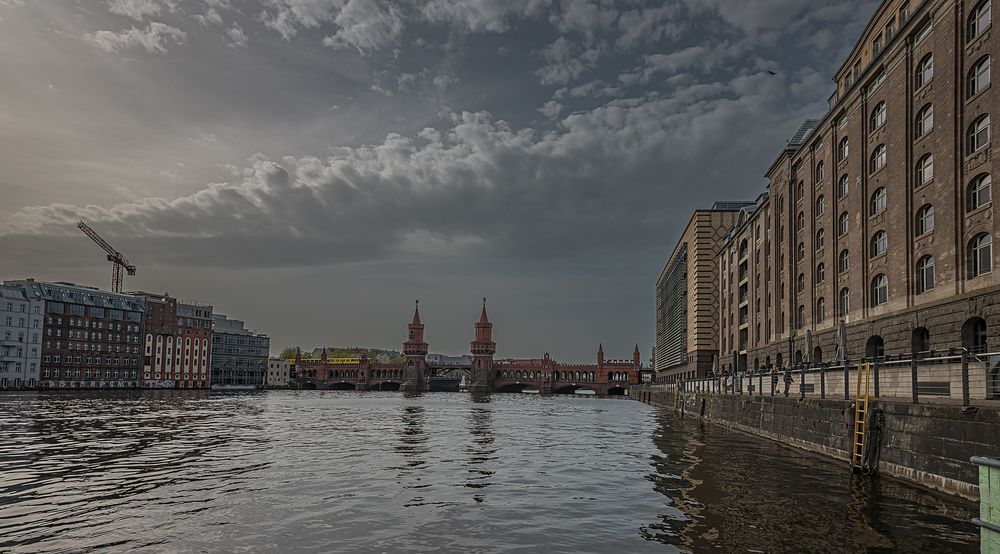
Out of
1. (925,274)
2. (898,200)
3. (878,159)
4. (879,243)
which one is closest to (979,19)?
(898,200)

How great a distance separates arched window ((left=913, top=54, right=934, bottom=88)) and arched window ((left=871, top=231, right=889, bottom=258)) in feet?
25.5

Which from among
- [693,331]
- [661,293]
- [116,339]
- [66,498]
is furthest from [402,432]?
[116,339]

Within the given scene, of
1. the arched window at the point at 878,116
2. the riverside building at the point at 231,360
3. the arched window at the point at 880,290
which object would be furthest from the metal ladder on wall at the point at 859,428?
the riverside building at the point at 231,360

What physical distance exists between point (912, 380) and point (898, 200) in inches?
714

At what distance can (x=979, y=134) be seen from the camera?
1106 inches

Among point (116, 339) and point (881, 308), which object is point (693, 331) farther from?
point (116, 339)

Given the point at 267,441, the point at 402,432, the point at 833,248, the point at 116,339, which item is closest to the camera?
the point at 267,441

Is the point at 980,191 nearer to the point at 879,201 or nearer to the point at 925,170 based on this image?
the point at 925,170

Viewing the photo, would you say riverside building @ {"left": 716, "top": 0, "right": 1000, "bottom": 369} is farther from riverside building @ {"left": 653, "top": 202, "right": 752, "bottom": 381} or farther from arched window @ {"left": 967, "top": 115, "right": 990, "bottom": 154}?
riverside building @ {"left": 653, "top": 202, "right": 752, "bottom": 381}

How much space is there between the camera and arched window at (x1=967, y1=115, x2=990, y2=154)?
27.5 m

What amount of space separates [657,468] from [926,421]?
9.01 metres

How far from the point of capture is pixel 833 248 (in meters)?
44.4

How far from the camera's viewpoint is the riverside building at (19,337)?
12112 centimetres

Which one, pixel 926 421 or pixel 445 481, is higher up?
pixel 926 421
